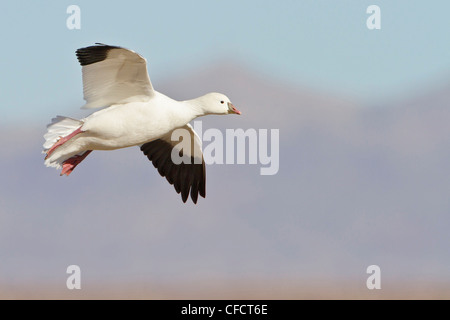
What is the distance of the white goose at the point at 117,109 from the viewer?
7055mm

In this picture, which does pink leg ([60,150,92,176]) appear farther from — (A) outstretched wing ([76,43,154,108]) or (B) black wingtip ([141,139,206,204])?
(B) black wingtip ([141,139,206,204])

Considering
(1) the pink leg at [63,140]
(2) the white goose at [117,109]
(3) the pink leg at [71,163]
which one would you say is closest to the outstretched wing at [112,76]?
(2) the white goose at [117,109]

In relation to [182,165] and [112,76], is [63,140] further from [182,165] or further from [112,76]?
[182,165]

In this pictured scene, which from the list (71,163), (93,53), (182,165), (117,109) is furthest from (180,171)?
(93,53)

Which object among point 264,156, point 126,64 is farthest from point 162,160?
point 126,64

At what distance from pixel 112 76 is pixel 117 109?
32 cm

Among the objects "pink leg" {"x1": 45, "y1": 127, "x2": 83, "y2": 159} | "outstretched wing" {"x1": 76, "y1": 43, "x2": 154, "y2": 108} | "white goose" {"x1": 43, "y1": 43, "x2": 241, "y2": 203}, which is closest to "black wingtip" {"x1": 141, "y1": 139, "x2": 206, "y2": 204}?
"white goose" {"x1": 43, "y1": 43, "x2": 241, "y2": 203}

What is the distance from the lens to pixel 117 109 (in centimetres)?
723

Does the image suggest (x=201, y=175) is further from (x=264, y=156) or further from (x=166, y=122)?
(x=166, y=122)

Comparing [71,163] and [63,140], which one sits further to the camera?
[71,163]

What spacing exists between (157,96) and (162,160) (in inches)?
72.2

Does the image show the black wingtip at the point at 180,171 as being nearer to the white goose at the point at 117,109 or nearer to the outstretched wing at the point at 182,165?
the outstretched wing at the point at 182,165

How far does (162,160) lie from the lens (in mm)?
9023

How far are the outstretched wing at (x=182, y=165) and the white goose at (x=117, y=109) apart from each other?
133cm
